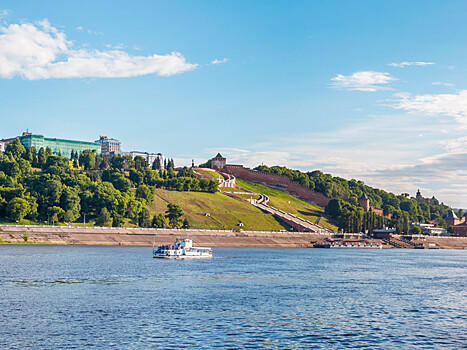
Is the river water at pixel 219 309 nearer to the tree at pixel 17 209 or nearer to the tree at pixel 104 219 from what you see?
the tree at pixel 17 209

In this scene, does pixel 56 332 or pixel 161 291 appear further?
pixel 161 291

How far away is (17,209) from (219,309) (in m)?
137

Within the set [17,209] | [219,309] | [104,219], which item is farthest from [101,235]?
[219,309]

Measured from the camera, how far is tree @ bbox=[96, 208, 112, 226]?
619 ft

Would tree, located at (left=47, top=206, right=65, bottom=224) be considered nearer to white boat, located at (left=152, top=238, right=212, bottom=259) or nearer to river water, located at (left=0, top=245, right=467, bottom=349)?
white boat, located at (left=152, top=238, right=212, bottom=259)

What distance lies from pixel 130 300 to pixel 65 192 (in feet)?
484

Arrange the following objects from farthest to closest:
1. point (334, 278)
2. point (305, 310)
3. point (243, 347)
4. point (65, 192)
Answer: point (65, 192)
point (334, 278)
point (305, 310)
point (243, 347)

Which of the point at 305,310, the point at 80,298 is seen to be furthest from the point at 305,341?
the point at 80,298

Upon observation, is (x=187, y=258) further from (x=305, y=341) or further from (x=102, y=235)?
(x=305, y=341)

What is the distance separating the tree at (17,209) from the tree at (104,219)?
24.0 meters

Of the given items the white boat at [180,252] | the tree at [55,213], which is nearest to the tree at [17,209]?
the tree at [55,213]

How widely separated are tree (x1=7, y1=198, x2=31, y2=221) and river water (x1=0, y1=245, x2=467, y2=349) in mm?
87012

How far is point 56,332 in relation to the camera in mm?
42844

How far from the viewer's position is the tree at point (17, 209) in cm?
17400
